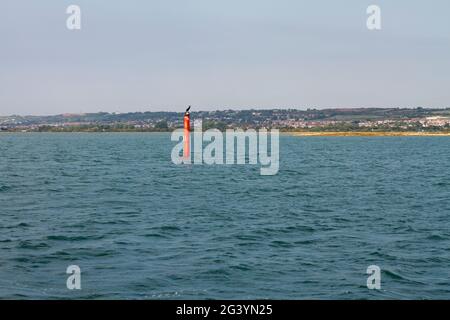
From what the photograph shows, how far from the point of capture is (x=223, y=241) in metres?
28.0

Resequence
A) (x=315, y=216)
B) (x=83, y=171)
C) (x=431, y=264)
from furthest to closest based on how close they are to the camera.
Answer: (x=83, y=171) < (x=315, y=216) < (x=431, y=264)

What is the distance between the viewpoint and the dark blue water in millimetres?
20000

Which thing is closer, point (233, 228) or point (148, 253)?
point (148, 253)

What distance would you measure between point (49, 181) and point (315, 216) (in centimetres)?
A: 3099

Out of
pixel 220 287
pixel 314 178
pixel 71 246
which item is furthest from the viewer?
pixel 314 178

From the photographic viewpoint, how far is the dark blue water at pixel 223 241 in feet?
65.6

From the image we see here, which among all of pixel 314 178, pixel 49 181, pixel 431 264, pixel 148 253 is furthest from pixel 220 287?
pixel 314 178

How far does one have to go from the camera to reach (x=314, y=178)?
65.2 m
